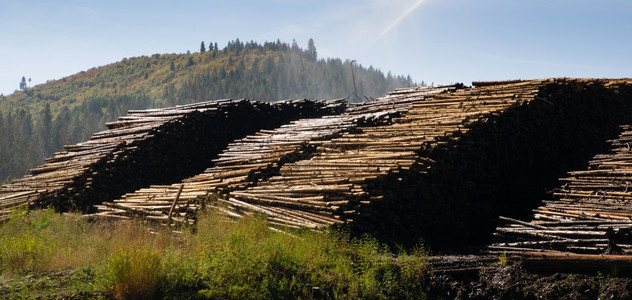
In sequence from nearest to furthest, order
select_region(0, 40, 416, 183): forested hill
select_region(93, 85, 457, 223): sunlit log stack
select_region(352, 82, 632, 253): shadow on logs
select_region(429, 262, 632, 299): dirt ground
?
1. select_region(429, 262, 632, 299): dirt ground
2. select_region(352, 82, 632, 253): shadow on logs
3. select_region(93, 85, 457, 223): sunlit log stack
4. select_region(0, 40, 416, 183): forested hill

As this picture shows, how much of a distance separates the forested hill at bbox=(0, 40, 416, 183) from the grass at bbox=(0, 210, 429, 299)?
52.5 m

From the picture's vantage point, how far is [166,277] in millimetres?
9016

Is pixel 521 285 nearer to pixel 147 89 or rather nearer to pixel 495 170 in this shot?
pixel 495 170

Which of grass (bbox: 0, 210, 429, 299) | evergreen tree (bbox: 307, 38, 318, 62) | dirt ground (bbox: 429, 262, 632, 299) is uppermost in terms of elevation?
evergreen tree (bbox: 307, 38, 318, 62)

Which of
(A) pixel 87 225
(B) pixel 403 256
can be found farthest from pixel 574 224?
(A) pixel 87 225

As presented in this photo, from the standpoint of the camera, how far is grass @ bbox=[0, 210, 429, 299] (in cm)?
873

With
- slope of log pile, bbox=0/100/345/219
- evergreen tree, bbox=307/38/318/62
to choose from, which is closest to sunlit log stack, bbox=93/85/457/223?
slope of log pile, bbox=0/100/345/219

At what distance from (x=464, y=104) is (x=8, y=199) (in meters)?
12.4

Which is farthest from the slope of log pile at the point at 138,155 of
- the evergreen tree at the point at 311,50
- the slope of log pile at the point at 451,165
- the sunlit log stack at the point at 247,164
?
the evergreen tree at the point at 311,50

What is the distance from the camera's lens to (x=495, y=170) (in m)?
13.7

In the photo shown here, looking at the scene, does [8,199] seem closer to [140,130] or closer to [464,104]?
[140,130]

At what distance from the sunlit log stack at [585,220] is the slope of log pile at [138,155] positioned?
10862mm

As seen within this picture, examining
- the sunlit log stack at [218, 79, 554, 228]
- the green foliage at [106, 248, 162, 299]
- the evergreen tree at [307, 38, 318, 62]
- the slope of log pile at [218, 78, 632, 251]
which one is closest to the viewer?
the green foliage at [106, 248, 162, 299]

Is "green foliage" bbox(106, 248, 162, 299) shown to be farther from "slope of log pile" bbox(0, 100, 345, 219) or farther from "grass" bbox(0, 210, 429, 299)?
"slope of log pile" bbox(0, 100, 345, 219)
